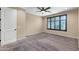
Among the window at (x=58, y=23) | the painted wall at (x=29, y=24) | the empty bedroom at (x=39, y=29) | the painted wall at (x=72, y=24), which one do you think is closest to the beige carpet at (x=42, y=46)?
the empty bedroom at (x=39, y=29)

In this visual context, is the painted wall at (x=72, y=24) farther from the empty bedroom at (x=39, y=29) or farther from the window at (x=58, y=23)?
the window at (x=58, y=23)

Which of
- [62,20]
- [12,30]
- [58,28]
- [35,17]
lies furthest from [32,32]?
[12,30]

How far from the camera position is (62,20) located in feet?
24.3

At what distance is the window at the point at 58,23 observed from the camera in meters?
7.20

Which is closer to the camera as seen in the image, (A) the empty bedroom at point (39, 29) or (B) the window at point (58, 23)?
(A) the empty bedroom at point (39, 29)

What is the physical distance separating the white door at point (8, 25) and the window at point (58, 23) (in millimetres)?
4509

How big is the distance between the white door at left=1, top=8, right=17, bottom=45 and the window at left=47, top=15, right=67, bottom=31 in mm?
4509

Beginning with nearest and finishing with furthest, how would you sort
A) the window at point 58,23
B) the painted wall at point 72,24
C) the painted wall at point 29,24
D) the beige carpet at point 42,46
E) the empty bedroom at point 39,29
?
1. the beige carpet at point 42,46
2. the empty bedroom at point 39,29
3. the painted wall at point 29,24
4. the painted wall at point 72,24
5. the window at point 58,23

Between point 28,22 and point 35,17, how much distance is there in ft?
4.66

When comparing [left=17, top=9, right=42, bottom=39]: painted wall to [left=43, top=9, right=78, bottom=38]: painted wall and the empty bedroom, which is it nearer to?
the empty bedroom

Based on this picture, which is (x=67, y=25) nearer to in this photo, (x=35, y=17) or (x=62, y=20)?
(x=62, y=20)
